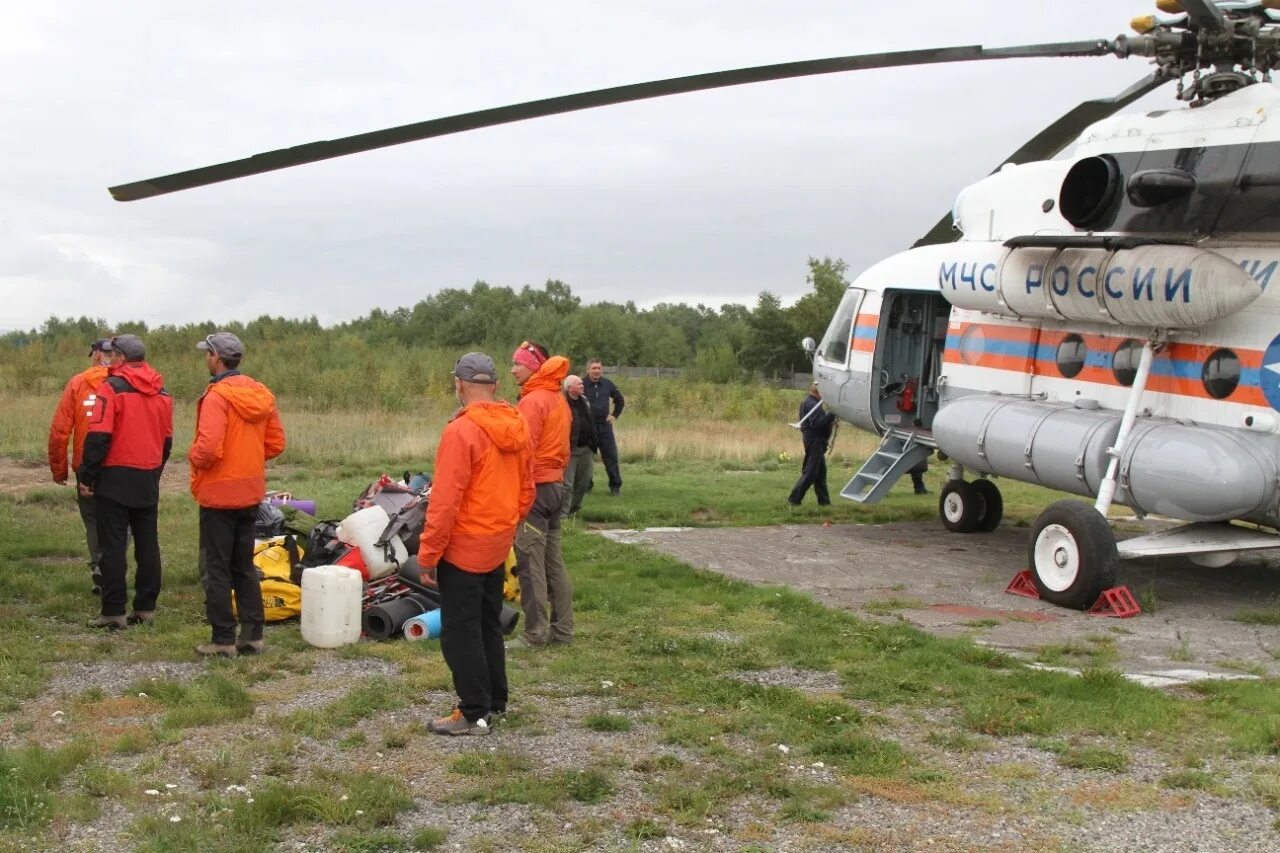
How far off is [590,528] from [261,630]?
6.03 metres

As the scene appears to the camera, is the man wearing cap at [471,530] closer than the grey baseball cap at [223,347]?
Yes

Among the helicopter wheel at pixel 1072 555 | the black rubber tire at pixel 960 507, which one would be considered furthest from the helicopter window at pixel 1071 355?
the black rubber tire at pixel 960 507

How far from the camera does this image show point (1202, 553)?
9867 millimetres

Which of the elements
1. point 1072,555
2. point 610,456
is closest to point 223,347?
point 1072,555

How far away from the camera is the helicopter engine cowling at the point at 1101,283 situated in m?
9.35

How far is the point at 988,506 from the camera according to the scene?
45.9ft

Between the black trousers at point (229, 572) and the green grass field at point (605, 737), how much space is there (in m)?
0.27

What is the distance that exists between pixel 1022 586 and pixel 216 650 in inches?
262

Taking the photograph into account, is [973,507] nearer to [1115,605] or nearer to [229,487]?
[1115,605]

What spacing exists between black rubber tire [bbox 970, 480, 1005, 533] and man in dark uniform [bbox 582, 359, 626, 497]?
4.60 meters

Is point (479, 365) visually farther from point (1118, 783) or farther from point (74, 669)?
point (1118, 783)

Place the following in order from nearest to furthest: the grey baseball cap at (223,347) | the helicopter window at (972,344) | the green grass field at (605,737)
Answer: the green grass field at (605,737), the grey baseball cap at (223,347), the helicopter window at (972,344)

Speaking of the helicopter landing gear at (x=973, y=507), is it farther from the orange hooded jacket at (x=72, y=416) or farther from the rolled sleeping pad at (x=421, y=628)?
the orange hooded jacket at (x=72, y=416)

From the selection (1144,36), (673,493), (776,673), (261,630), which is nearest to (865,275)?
(673,493)
